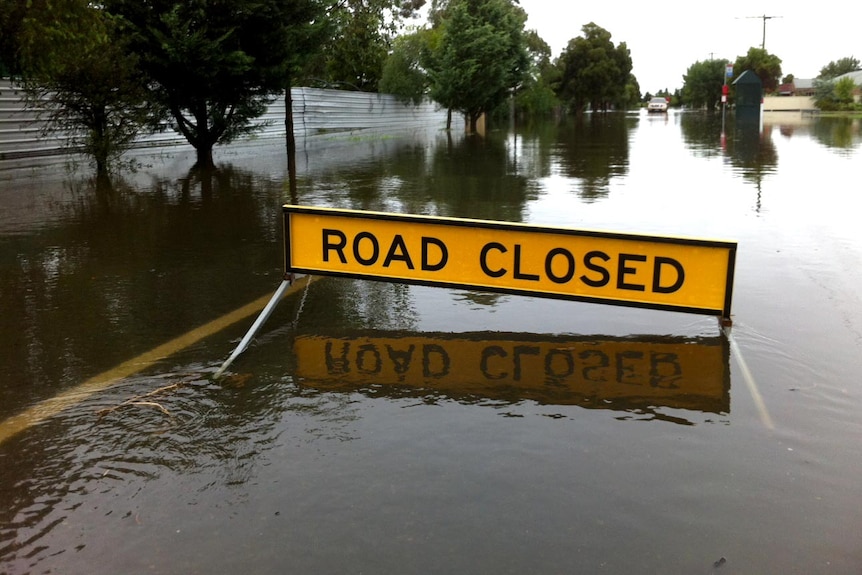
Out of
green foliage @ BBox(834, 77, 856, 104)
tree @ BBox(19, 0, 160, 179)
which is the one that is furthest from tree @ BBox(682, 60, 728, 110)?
tree @ BBox(19, 0, 160, 179)

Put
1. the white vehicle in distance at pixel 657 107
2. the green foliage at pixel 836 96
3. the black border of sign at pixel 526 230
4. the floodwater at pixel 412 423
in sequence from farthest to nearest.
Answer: the white vehicle in distance at pixel 657 107
the green foliage at pixel 836 96
the black border of sign at pixel 526 230
the floodwater at pixel 412 423

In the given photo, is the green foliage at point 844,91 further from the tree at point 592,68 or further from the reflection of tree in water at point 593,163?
the reflection of tree in water at point 593,163

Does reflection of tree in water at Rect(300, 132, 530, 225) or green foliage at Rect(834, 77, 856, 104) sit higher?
green foliage at Rect(834, 77, 856, 104)

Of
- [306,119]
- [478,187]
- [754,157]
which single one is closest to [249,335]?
[478,187]

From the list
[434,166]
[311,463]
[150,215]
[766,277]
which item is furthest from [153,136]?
[311,463]

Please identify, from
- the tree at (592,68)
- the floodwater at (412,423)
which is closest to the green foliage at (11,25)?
the floodwater at (412,423)

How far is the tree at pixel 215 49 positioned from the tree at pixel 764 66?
293ft

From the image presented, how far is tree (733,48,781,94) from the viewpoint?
314 feet

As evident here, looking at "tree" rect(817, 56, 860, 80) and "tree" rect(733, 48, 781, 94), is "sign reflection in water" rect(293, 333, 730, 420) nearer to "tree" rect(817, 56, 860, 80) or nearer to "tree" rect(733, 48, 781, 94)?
"tree" rect(733, 48, 781, 94)

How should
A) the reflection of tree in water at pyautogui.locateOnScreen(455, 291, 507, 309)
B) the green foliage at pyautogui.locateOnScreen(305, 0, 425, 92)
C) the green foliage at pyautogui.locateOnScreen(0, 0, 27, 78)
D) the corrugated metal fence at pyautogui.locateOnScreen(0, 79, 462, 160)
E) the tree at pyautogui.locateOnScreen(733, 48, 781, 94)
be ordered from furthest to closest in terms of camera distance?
the tree at pyautogui.locateOnScreen(733, 48, 781, 94)
the green foliage at pyautogui.locateOnScreen(305, 0, 425, 92)
the corrugated metal fence at pyautogui.locateOnScreen(0, 79, 462, 160)
the green foliage at pyautogui.locateOnScreen(0, 0, 27, 78)
the reflection of tree in water at pyautogui.locateOnScreen(455, 291, 507, 309)

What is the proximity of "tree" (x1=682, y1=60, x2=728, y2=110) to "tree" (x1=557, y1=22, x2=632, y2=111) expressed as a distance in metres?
10.8

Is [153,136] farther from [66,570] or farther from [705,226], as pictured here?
[66,570]

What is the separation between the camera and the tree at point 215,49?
15.7 m

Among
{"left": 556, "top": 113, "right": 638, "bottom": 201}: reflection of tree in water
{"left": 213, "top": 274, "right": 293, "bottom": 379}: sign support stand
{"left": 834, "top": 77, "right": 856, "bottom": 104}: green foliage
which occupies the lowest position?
{"left": 213, "top": 274, "right": 293, "bottom": 379}: sign support stand
